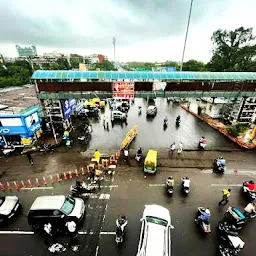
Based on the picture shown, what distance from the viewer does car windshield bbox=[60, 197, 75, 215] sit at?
Answer: 33.0ft

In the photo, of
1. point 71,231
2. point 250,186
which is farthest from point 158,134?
point 71,231

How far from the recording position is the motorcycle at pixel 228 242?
849 cm

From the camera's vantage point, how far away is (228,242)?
29.5ft

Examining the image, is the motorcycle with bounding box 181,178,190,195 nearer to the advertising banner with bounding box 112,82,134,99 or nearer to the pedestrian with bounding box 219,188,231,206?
the pedestrian with bounding box 219,188,231,206

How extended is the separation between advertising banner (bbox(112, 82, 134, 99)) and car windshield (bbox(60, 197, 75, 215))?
1433 cm

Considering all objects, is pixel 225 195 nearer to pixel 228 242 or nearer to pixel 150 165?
pixel 228 242

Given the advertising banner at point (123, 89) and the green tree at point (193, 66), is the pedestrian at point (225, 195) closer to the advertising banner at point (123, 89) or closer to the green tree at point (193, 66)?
the advertising banner at point (123, 89)

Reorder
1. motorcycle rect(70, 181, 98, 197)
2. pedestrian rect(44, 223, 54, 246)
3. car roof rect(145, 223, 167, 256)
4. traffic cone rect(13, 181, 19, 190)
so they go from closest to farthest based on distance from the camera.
A: 1. car roof rect(145, 223, 167, 256)
2. pedestrian rect(44, 223, 54, 246)
3. motorcycle rect(70, 181, 98, 197)
4. traffic cone rect(13, 181, 19, 190)

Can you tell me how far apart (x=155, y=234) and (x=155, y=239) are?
0.26 metres

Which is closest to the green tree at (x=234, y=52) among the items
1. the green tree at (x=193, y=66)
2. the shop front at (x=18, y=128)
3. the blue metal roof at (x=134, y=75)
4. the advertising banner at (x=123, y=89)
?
the green tree at (x=193, y=66)

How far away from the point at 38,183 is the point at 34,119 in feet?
30.2

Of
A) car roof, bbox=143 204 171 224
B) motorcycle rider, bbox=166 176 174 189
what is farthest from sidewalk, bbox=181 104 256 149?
car roof, bbox=143 204 171 224

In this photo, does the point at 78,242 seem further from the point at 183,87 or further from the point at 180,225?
the point at 183,87

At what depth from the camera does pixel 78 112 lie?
30.0 m
